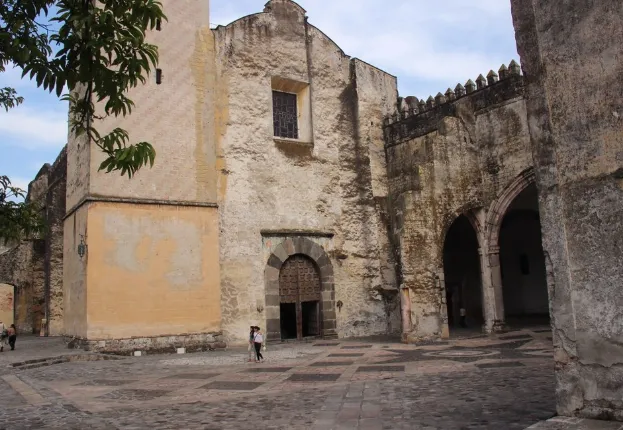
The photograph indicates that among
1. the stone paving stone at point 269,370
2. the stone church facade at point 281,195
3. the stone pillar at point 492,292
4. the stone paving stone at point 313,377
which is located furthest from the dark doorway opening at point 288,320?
the stone paving stone at point 313,377

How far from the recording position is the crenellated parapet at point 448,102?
15.4 meters

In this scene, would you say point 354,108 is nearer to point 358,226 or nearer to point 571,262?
point 358,226

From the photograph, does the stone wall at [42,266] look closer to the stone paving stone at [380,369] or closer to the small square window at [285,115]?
the small square window at [285,115]

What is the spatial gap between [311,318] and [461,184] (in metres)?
6.22

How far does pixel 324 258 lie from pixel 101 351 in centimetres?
704

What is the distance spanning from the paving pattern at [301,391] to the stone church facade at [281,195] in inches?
97.4

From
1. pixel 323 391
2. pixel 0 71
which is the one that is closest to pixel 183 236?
pixel 323 391

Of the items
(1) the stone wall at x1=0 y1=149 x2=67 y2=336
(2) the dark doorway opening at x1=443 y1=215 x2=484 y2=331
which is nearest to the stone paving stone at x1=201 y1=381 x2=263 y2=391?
(2) the dark doorway opening at x1=443 y1=215 x2=484 y2=331

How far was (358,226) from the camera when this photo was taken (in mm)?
18188

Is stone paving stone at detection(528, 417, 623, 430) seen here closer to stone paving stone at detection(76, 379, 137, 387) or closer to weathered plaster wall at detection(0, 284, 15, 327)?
stone paving stone at detection(76, 379, 137, 387)

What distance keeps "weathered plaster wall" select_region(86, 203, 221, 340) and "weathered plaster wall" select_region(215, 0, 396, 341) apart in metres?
0.60

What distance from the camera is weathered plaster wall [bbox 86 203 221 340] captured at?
13727 mm

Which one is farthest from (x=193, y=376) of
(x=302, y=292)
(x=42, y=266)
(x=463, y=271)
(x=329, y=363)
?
(x=42, y=266)

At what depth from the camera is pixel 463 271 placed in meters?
21.8
